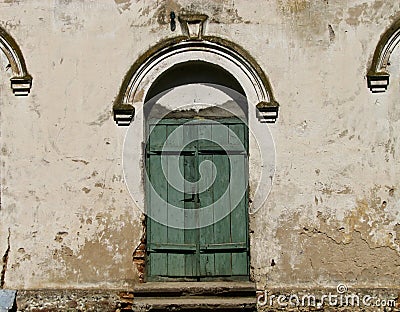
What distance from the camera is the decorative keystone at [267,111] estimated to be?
7.44 metres

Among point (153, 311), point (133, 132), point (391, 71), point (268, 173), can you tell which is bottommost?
point (153, 311)

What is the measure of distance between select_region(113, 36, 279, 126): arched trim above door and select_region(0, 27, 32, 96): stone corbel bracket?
1003mm

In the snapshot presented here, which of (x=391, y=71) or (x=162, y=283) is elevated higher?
(x=391, y=71)

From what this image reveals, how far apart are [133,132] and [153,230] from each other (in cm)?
114

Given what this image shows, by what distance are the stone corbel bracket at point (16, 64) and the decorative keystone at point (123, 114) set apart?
1.00 m

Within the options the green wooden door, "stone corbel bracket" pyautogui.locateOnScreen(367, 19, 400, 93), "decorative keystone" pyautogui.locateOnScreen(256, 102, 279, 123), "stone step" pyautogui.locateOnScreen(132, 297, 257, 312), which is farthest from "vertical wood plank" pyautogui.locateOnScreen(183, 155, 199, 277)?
"stone corbel bracket" pyautogui.locateOnScreen(367, 19, 400, 93)

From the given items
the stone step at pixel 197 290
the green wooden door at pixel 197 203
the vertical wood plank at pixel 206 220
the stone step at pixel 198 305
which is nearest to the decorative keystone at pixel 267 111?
the green wooden door at pixel 197 203

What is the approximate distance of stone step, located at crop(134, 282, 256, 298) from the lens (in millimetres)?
7418

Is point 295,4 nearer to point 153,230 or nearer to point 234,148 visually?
point 234,148

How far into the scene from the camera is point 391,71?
7414 millimetres

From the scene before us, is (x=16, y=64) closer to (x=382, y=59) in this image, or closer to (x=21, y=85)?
(x=21, y=85)

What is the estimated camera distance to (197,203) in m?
7.89

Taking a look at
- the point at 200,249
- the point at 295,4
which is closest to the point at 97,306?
the point at 200,249

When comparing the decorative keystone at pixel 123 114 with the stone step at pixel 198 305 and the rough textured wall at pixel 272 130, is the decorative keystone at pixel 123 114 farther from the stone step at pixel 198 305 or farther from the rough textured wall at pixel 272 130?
the stone step at pixel 198 305
